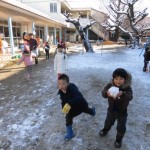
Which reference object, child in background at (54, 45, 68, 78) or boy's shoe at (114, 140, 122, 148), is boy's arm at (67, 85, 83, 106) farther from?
child in background at (54, 45, 68, 78)

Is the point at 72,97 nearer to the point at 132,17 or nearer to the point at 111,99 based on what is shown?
the point at 111,99

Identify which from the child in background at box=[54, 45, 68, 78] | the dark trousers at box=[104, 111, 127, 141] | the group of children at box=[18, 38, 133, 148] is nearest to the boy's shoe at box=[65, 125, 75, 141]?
the group of children at box=[18, 38, 133, 148]

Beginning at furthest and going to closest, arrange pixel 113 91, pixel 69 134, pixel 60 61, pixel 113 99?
pixel 60 61, pixel 69 134, pixel 113 99, pixel 113 91

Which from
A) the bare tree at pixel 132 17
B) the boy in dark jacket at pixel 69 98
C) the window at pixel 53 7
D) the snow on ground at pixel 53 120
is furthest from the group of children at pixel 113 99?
the window at pixel 53 7

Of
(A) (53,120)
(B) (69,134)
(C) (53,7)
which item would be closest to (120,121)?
(B) (69,134)

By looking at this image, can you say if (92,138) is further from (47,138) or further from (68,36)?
(68,36)

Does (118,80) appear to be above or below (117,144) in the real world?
above

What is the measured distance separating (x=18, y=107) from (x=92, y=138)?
2329 millimetres

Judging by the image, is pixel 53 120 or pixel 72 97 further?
pixel 53 120

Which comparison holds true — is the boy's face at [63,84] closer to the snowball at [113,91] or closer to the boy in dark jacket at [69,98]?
the boy in dark jacket at [69,98]

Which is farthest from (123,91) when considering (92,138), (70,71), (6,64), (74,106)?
(6,64)

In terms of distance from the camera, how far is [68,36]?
3950 cm

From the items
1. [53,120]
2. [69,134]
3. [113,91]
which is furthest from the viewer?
[53,120]

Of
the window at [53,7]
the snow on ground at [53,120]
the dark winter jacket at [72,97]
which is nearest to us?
the dark winter jacket at [72,97]
